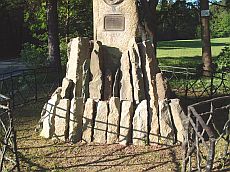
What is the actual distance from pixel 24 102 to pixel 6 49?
69.5ft

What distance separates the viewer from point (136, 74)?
23.6 ft

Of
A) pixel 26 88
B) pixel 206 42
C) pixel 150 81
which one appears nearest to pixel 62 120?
pixel 150 81

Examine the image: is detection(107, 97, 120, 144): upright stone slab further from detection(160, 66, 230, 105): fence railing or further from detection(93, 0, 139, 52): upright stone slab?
detection(160, 66, 230, 105): fence railing

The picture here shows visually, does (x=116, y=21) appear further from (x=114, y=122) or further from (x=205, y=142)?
(x=205, y=142)

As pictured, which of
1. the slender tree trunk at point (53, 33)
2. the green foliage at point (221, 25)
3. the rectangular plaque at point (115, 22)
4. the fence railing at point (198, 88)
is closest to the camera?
the rectangular plaque at point (115, 22)

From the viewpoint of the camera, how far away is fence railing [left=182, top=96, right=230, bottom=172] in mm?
3626

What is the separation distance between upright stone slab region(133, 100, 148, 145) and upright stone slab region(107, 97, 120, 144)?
0.92ft

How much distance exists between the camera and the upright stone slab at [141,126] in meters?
6.91

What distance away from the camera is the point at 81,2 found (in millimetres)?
19234

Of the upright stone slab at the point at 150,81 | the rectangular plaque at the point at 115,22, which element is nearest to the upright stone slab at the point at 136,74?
the upright stone slab at the point at 150,81

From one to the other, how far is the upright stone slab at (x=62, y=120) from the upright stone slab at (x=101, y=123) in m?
0.51

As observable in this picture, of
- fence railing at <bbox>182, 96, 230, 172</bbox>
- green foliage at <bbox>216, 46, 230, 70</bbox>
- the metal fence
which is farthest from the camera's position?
green foliage at <bbox>216, 46, 230, 70</bbox>

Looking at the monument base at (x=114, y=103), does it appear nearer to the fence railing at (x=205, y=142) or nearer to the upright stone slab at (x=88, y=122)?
the upright stone slab at (x=88, y=122)

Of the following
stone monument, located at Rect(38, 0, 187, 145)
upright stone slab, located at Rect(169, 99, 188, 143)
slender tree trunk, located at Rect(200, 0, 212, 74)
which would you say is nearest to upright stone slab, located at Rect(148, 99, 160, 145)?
stone monument, located at Rect(38, 0, 187, 145)
